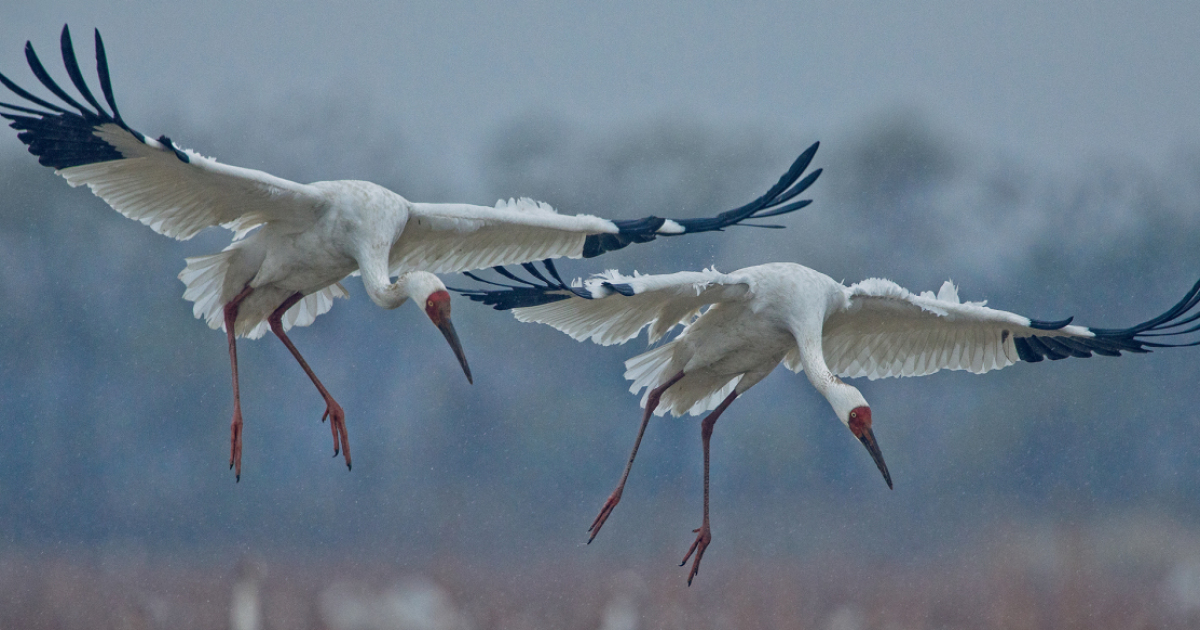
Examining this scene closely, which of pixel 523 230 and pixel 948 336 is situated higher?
pixel 523 230

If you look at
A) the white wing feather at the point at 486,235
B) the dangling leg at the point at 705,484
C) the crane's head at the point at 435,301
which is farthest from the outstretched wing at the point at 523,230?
the dangling leg at the point at 705,484

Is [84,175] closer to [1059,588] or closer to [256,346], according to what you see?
[256,346]

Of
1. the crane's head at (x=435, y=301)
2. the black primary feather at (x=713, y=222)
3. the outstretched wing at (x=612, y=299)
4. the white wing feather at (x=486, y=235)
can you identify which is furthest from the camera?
the black primary feather at (x=713, y=222)

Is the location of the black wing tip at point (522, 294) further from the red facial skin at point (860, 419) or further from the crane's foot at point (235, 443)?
the red facial skin at point (860, 419)

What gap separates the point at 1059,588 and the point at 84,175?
1177 centimetres

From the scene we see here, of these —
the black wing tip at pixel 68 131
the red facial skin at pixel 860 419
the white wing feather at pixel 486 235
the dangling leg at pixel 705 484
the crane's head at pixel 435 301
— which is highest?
the black wing tip at pixel 68 131

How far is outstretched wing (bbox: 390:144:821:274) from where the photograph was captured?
7047mm

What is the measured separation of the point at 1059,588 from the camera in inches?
549

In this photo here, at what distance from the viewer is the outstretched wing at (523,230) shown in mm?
7047

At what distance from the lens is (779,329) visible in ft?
22.7

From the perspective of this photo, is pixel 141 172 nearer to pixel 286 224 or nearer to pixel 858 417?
pixel 286 224

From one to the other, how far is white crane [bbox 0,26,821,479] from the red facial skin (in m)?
1.39

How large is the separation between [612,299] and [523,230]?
0.76m

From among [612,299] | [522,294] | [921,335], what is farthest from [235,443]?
[921,335]
